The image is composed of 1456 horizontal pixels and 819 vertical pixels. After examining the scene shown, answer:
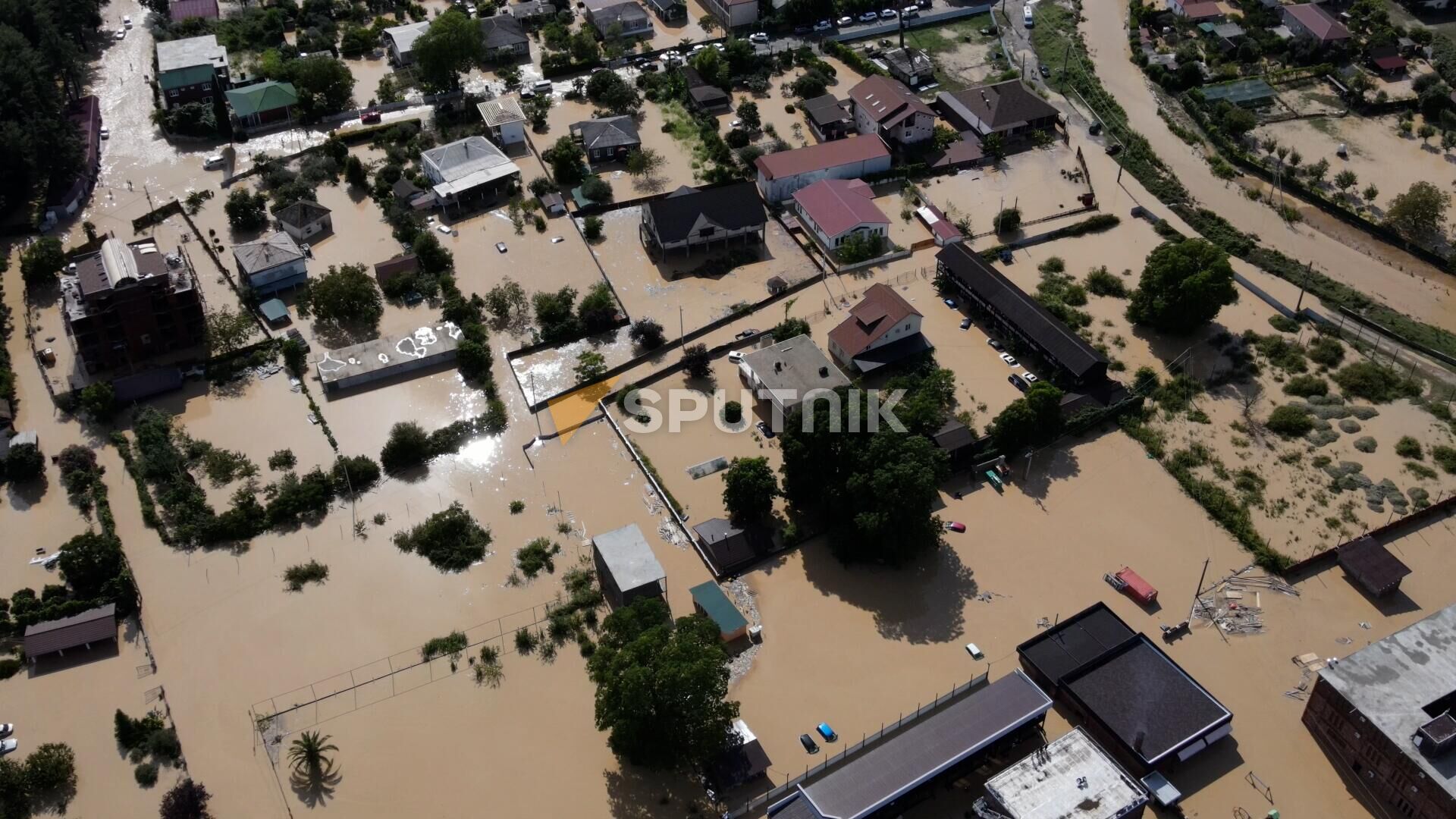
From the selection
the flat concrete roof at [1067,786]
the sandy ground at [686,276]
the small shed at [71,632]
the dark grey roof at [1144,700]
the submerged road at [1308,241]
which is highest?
the submerged road at [1308,241]

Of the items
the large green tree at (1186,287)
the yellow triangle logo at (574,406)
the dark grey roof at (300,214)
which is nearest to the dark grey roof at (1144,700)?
the large green tree at (1186,287)

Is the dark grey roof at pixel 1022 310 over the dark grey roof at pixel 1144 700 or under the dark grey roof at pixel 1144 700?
over

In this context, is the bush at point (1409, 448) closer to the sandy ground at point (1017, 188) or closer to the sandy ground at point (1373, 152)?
the sandy ground at point (1373, 152)

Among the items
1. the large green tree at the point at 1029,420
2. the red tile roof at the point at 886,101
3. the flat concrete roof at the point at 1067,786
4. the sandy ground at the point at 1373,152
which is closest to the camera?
the flat concrete roof at the point at 1067,786

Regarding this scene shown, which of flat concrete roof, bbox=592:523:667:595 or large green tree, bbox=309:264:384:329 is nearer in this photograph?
flat concrete roof, bbox=592:523:667:595

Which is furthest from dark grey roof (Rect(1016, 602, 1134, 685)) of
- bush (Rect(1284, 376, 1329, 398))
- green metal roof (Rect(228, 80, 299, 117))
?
green metal roof (Rect(228, 80, 299, 117))

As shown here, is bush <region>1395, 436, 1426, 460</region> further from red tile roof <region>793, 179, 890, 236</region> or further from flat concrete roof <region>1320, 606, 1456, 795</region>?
red tile roof <region>793, 179, 890, 236</region>
